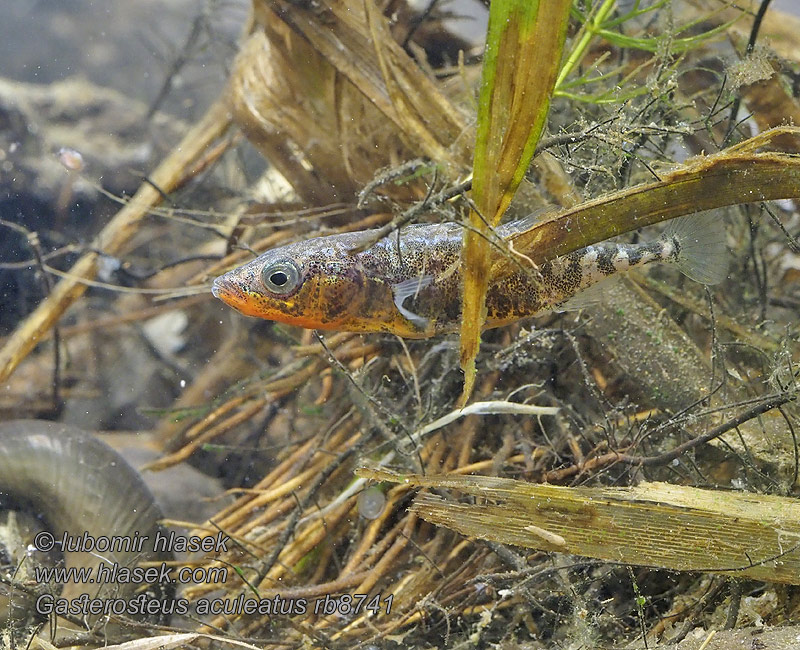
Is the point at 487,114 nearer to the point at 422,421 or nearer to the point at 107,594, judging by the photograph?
the point at 422,421

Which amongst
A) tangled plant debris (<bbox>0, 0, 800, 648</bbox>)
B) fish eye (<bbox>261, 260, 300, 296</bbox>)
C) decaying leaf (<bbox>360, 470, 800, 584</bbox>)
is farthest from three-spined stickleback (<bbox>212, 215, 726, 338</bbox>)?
decaying leaf (<bbox>360, 470, 800, 584</bbox>)

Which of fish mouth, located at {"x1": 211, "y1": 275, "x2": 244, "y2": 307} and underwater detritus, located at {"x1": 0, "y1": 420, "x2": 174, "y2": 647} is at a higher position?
fish mouth, located at {"x1": 211, "y1": 275, "x2": 244, "y2": 307}

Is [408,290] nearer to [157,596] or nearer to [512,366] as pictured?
[512,366]

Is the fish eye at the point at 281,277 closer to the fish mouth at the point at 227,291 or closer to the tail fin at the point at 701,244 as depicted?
the fish mouth at the point at 227,291

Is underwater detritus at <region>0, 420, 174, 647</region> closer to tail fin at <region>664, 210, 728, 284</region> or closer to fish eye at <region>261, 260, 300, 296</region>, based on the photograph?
fish eye at <region>261, 260, 300, 296</region>

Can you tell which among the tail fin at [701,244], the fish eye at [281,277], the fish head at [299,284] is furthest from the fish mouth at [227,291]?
the tail fin at [701,244]
